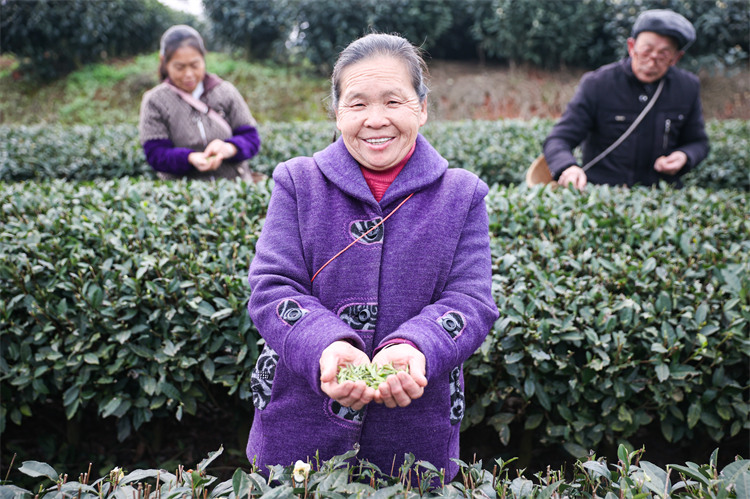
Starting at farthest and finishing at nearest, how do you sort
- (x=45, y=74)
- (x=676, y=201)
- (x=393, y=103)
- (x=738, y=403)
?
1. (x=45, y=74)
2. (x=676, y=201)
3. (x=738, y=403)
4. (x=393, y=103)

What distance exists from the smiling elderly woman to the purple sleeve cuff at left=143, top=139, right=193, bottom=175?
2.48 meters

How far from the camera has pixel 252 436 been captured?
70.7 inches

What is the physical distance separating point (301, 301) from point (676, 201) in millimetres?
3130

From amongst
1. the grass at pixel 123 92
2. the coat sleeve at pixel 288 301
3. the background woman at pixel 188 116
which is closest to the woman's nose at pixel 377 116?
the coat sleeve at pixel 288 301

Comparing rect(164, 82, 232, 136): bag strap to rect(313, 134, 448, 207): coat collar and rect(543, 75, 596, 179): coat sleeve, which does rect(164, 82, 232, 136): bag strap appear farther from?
rect(313, 134, 448, 207): coat collar

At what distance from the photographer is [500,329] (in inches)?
95.0

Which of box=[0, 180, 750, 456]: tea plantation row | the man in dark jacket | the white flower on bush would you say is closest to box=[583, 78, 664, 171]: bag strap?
the man in dark jacket

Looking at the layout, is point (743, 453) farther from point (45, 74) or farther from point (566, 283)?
point (45, 74)

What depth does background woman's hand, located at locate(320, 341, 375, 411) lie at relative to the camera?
129cm

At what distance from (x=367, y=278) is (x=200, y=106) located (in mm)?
2877

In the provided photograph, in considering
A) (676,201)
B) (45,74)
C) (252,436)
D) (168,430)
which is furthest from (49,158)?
(45,74)

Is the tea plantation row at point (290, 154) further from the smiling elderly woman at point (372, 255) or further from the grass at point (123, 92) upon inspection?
the grass at point (123, 92)

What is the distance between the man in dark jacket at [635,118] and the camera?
154 inches

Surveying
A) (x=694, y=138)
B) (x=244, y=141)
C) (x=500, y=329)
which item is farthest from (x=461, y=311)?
(x=694, y=138)
